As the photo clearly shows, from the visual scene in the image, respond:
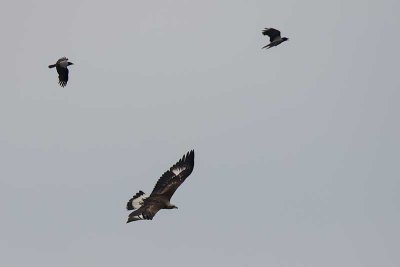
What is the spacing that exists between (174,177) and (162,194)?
1.52 metres

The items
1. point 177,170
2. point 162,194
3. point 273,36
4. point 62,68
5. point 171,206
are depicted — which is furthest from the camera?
point 273,36

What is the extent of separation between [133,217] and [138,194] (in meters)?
4.40

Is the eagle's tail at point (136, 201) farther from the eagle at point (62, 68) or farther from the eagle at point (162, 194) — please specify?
the eagle at point (62, 68)

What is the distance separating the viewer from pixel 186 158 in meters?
65.9

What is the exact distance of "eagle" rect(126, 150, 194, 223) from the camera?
198 ft

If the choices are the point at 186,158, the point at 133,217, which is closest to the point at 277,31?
the point at 186,158

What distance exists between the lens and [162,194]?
209 ft

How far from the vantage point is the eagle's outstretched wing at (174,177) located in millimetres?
64062

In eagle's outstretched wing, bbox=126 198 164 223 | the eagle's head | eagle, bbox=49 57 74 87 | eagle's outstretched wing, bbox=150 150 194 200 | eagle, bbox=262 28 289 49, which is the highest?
eagle, bbox=262 28 289 49

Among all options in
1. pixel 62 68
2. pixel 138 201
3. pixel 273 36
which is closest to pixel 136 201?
pixel 138 201

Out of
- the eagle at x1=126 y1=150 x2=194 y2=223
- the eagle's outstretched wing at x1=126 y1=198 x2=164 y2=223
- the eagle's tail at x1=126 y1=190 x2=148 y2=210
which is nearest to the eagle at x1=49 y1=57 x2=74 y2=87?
the eagle at x1=126 y1=150 x2=194 y2=223

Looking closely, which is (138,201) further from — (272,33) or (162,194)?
(272,33)

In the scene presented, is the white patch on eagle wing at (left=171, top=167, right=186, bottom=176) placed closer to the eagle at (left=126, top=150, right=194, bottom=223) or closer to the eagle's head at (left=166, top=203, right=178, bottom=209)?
the eagle at (left=126, top=150, right=194, bottom=223)

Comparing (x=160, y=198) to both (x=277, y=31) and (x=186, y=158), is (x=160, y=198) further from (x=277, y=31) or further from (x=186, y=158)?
(x=277, y=31)
